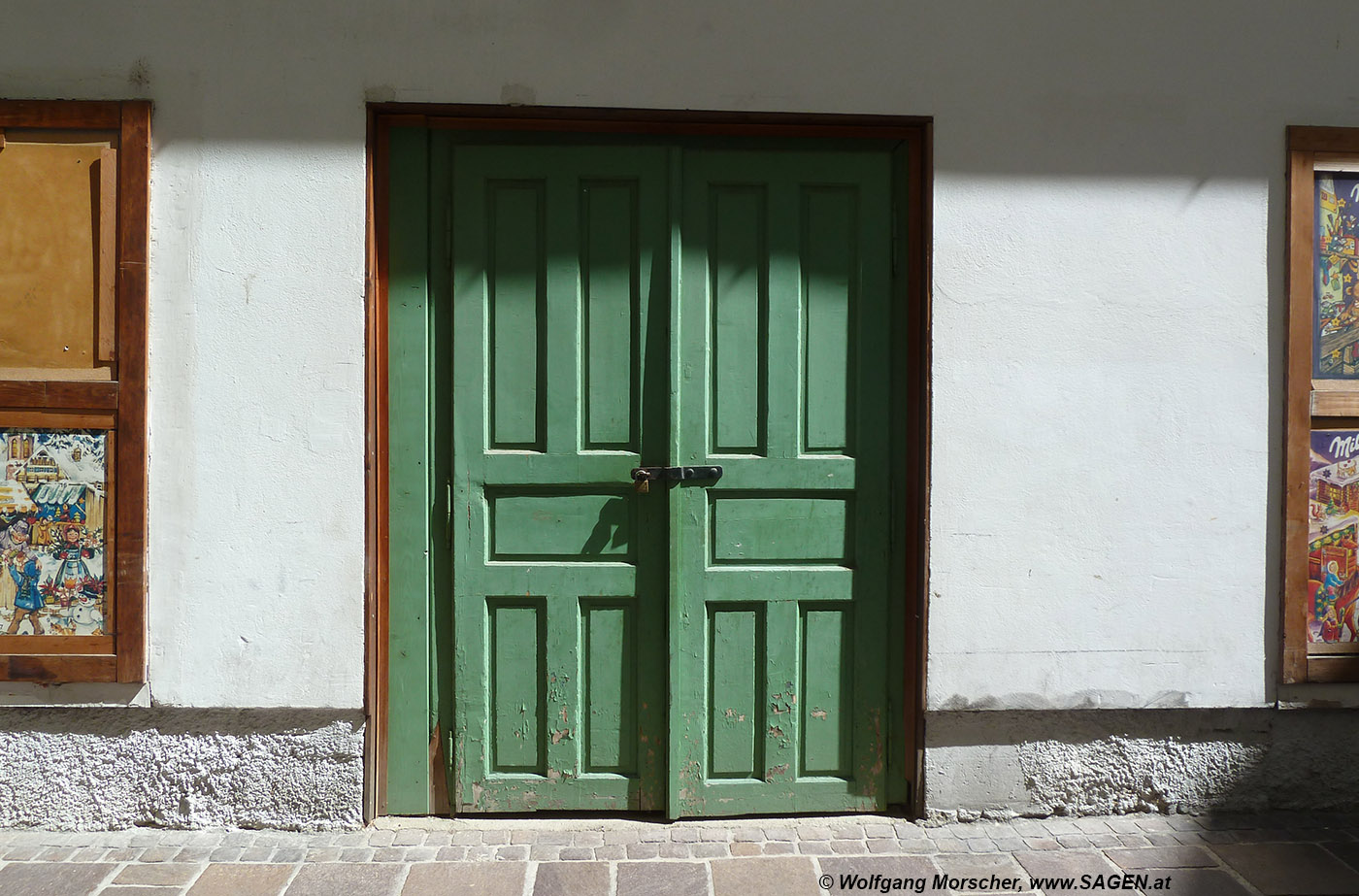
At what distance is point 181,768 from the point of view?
301cm

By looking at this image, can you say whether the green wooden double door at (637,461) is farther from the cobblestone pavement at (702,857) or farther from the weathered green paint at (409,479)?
the cobblestone pavement at (702,857)

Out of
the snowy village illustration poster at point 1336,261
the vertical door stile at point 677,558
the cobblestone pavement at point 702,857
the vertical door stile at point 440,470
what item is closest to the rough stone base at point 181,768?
the cobblestone pavement at point 702,857

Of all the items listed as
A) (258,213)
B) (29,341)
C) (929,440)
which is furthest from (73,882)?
(929,440)

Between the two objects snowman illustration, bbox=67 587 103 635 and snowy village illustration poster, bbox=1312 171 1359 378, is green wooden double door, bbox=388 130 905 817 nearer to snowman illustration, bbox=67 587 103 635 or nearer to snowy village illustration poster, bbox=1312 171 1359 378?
snowman illustration, bbox=67 587 103 635

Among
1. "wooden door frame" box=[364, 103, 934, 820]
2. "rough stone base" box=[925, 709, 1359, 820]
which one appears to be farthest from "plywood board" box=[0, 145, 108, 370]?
"rough stone base" box=[925, 709, 1359, 820]

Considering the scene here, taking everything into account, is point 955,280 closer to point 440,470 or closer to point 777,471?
point 777,471

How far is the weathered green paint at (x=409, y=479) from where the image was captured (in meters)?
3.08

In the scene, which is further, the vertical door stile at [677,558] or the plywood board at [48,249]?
the vertical door stile at [677,558]

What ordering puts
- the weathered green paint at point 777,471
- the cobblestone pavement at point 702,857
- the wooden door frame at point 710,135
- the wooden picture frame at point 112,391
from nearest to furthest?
the cobblestone pavement at point 702,857 < the wooden picture frame at point 112,391 < the wooden door frame at point 710,135 < the weathered green paint at point 777,471

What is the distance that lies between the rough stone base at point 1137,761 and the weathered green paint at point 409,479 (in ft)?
6.21

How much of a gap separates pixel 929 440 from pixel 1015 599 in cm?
67

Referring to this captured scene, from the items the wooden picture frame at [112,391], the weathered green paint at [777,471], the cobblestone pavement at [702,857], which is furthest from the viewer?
the weathered green paint at [777,471]

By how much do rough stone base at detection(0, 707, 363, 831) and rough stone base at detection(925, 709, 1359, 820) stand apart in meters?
2.18

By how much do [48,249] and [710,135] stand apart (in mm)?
2329
